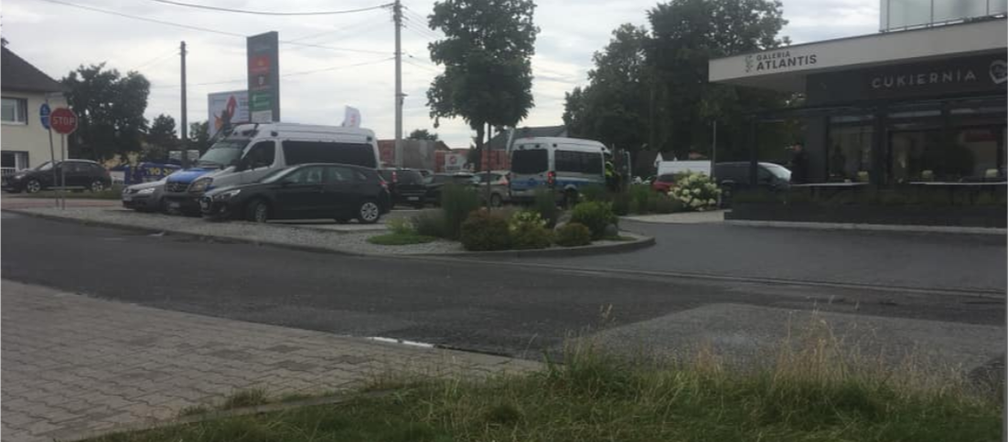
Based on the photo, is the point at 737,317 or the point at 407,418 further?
the point at 737,317

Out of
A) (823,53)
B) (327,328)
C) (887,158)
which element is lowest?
(327,328)

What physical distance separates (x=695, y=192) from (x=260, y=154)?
46.8 feet

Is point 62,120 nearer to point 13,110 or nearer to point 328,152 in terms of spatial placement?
point 328,152

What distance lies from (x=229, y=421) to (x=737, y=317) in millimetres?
5158

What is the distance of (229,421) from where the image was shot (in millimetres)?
4211

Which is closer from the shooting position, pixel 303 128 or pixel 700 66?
pixel 303 128

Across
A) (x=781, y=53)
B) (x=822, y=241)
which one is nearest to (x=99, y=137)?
(x=781, y=53)

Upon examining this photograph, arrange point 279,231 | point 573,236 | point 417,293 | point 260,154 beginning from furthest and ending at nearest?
point 260,154
point 279,231
point 573,236
point 417,293

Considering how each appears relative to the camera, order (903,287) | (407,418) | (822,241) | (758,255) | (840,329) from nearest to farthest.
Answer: (407,418) → (840,329) → (903,287) → (758,255) → (822,241)

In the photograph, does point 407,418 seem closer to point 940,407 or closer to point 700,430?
point 700,430

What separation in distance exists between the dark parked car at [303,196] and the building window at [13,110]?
34745 millimetres

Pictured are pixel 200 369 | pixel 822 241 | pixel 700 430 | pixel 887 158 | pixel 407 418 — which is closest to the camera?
pixel 700 430

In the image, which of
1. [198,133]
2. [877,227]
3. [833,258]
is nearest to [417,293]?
[833,258]

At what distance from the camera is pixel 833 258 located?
553 inches
